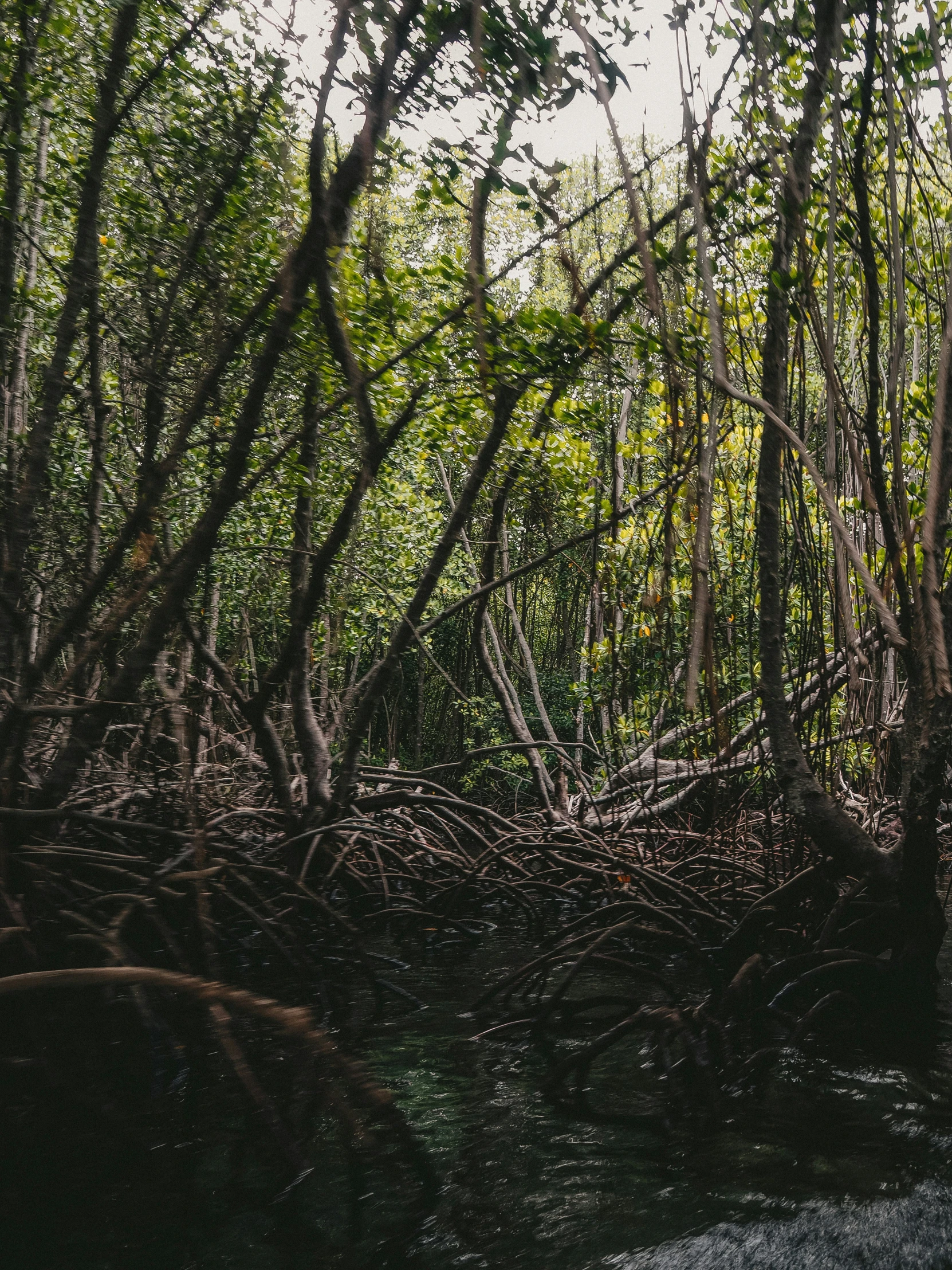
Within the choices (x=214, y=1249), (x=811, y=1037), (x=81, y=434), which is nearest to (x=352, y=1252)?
(x=214, y=1249)

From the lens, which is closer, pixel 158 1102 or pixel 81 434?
pixel 158 1102

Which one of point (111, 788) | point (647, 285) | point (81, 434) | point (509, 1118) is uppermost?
point (81, 434)

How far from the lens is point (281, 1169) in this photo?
2234mm

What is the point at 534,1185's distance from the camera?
226cm

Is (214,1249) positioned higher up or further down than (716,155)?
further down

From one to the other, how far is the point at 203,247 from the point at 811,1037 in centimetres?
413

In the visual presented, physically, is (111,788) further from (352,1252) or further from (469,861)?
(352,1252)

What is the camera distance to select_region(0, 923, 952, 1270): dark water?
1930mm

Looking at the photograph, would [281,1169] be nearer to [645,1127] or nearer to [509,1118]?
[509,1118]

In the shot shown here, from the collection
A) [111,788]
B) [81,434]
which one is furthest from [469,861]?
[81,434]

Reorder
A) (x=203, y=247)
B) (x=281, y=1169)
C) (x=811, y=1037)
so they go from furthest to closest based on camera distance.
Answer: (x=203, y=247), (x=811, y=1037), (x=281, y=1169)

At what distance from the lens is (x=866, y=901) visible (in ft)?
10.1

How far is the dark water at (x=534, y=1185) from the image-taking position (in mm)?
1930

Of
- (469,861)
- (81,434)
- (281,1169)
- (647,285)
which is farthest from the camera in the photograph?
(81,434)
